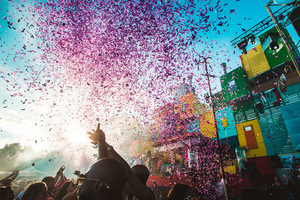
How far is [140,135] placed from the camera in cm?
3466

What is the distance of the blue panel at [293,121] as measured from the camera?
39.6 ft

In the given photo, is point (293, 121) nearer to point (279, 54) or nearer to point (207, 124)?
point (279, 54)

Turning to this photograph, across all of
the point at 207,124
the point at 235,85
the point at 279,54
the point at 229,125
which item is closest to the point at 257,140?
the point at 229,125

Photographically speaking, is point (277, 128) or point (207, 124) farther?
point (207, 124)

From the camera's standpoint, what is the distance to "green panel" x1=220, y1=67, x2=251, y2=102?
737 inches

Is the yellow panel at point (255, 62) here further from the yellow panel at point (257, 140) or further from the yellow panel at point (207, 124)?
the yellow panel at point (207, 124)

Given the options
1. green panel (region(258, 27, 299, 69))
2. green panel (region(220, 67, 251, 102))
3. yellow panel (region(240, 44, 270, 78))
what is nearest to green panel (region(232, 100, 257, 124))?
green panel (region(220, 67, 251, 102))

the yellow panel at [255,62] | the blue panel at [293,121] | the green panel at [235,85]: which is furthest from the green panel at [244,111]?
the blue panel at [293,121]

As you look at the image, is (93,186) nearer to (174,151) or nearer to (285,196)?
(285,196)

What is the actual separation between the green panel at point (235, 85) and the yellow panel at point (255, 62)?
0.81 metres

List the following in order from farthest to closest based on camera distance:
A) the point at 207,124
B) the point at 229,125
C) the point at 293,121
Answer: the point at 207,124
the point at 229,125
the point at 293,121

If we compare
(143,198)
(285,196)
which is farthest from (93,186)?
(285,196)

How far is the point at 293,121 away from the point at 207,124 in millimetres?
10484

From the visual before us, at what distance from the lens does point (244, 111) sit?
1839 centimetres
